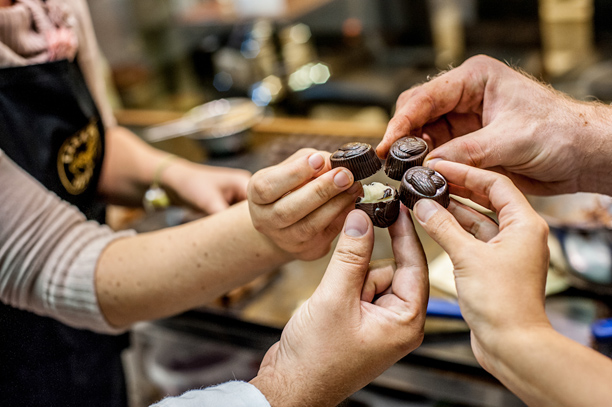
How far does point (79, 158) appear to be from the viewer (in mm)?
1676

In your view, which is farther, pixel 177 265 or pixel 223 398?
pixel 177 265

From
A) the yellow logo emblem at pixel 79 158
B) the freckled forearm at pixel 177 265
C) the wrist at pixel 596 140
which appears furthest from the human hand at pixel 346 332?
the yellow logo emblem at pixel 79 158

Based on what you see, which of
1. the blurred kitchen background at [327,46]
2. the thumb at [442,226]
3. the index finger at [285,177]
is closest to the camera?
the thumb at [442,226]

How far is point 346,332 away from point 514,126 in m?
0.64

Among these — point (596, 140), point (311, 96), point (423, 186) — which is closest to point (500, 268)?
point (423, 186)

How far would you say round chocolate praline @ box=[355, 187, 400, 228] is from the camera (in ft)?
3.78

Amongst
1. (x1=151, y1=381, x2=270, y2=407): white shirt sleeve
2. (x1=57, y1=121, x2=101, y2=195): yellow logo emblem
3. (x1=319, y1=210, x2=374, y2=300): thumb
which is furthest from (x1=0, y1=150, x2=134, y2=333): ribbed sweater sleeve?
(x1=319, y1=210, x2=374, y2=300): thumb

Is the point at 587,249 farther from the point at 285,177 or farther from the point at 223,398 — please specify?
the point at 223,398

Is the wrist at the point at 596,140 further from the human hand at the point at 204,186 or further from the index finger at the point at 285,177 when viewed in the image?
the human hand at the point at 204,186

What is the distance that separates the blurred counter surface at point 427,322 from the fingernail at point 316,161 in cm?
18

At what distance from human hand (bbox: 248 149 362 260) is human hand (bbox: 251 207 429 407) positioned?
4.1 inches

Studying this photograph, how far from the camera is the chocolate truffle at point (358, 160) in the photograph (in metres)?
1.20

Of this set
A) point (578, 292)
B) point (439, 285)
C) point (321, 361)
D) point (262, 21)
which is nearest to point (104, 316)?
point (321, 361)

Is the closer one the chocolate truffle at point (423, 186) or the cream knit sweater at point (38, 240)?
the chocolate truffle at point (423, 186)
